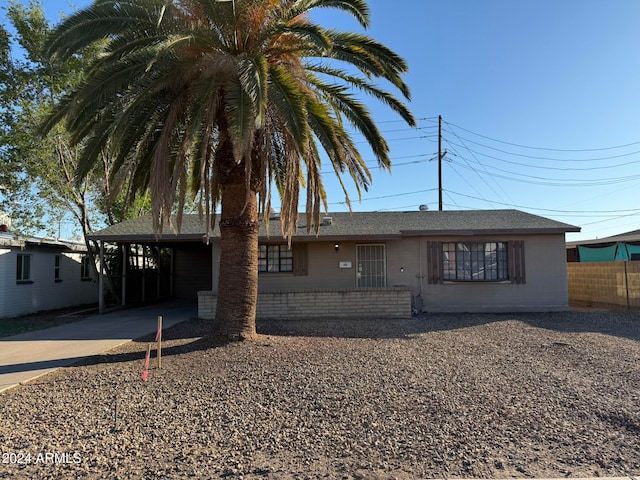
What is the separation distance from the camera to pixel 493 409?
16.4 feet

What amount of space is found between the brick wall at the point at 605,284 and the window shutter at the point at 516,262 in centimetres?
404

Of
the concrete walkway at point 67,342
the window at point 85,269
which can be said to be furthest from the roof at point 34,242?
the concrete walkway at point 67,342

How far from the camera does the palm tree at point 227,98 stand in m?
7.31

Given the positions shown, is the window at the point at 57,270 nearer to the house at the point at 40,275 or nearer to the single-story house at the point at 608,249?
Result: the house at the point at 40,275

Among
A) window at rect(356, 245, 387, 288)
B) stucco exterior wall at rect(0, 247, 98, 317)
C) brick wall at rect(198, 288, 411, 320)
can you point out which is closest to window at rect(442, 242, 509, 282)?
window at rect(356, 245, 387, 288)

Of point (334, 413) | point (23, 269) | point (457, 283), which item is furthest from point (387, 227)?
point (23, 269)

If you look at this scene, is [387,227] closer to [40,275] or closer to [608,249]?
[40,275]

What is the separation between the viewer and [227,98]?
23.9 feet

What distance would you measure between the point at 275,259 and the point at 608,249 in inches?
687

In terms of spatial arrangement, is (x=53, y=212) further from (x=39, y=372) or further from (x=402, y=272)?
(x=402, y=272)

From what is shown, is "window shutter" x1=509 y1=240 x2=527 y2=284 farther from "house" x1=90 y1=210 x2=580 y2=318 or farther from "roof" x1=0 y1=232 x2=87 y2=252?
"roof" x1=0 y1=232 x2=87 y2=252

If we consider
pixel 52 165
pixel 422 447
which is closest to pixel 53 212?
pixel 52 165

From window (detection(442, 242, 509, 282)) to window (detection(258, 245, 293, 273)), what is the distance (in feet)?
17.4

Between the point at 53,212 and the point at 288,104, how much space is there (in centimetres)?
1309
